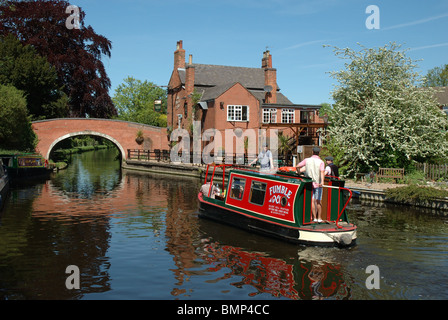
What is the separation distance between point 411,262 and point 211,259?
4900 mm

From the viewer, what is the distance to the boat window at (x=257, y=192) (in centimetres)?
1326

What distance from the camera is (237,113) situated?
4059cm

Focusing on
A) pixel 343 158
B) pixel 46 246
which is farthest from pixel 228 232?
pixel 343 158

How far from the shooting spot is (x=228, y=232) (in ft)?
45.9

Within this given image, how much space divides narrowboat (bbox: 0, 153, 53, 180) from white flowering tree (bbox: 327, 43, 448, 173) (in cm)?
2064

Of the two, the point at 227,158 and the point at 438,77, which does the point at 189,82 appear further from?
the point at 438,77

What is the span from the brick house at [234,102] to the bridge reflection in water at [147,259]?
22.4m

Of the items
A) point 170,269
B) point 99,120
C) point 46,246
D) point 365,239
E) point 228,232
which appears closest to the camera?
point 170,269

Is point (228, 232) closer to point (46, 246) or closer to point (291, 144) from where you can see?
point (46, 246)

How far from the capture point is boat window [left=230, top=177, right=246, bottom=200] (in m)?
14.2

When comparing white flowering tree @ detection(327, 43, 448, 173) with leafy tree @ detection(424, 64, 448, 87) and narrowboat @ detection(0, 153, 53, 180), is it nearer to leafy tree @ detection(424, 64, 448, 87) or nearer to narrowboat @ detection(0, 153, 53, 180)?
narrowboat @ detection(0, 153, 53, 180)

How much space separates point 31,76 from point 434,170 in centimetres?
3508

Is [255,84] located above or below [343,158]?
above

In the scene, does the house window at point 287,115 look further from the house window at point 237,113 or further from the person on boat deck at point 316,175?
the person on boat deck at point 316,175
